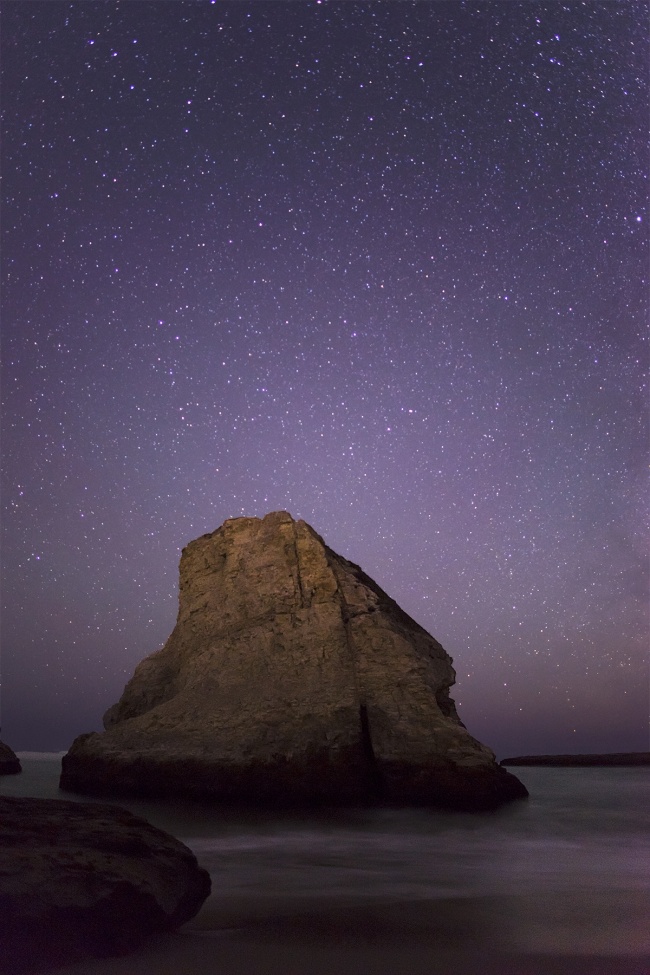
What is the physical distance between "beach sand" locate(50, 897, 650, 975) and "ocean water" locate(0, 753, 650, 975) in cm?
4

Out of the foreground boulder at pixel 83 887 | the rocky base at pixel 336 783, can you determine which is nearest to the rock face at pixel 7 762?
the rocky base at pixel 336 783

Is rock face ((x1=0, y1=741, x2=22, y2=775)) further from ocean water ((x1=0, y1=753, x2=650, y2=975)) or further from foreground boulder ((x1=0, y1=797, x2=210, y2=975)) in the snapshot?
foreground boulder ((x1=0, y1=797, x2=210, y2=975))

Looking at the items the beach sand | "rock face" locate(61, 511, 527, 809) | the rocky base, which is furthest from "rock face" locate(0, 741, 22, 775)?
the beach sand

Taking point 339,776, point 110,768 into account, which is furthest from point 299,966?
point 110,768

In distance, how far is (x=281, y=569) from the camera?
24.8m

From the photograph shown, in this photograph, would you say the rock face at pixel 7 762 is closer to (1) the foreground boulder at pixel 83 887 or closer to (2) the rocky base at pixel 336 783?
(2) the rocky base at pixel 336 783

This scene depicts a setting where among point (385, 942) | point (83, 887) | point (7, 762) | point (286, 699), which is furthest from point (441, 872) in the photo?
point (7, 762)

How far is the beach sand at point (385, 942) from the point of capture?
5.95m

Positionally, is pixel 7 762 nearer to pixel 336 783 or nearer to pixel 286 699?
pixel 286 699

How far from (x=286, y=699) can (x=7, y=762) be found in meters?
26.8

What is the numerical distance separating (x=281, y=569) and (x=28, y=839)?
59.1 ft

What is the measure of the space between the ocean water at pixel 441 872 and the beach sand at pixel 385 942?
0.13 ft

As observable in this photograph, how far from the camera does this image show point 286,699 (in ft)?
69.3

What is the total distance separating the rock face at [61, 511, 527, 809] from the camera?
19.2m
